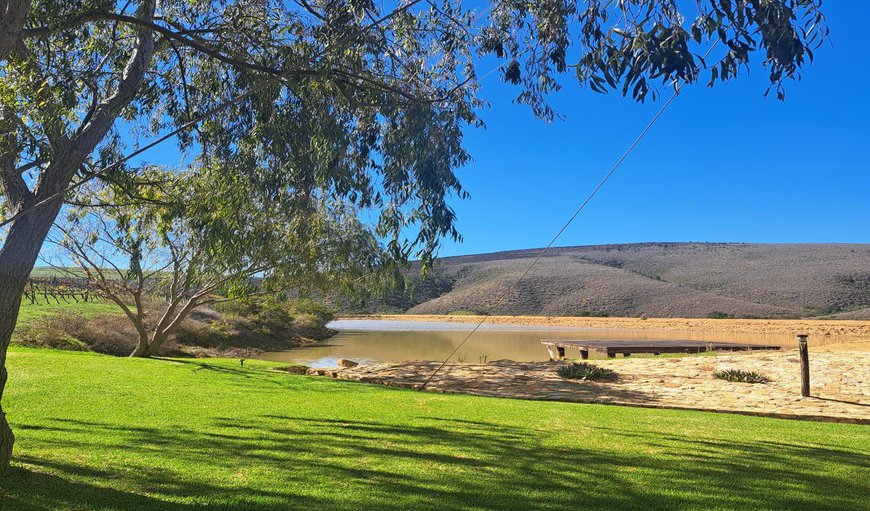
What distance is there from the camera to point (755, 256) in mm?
72438

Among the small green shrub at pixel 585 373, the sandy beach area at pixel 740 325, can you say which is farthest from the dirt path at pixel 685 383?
the sandy beach area at pixel 740 325

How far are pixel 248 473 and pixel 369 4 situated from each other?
4176 mm

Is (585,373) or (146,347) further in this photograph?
(146,347)

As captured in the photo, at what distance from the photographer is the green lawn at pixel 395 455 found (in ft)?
13.3

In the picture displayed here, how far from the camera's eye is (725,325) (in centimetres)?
3697

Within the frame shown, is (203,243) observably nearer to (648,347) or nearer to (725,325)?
(648,347)

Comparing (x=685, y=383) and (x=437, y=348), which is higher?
(x=437, y=348)

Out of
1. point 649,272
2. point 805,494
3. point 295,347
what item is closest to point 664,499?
point 805,494

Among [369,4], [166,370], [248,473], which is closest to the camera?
[248,473]

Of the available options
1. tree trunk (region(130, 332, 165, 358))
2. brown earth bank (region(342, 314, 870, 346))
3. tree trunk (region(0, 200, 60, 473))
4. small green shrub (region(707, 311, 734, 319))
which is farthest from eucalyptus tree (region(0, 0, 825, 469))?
small green shrub (region(707, 311, 734, 319))

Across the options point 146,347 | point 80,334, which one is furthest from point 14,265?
point 80,334

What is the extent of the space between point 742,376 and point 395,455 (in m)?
10.6

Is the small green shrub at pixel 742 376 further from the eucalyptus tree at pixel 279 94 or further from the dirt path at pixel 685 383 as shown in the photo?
the eucalyptus tree at pixel 279 94

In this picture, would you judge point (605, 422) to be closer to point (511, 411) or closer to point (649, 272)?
point (511, 411)
